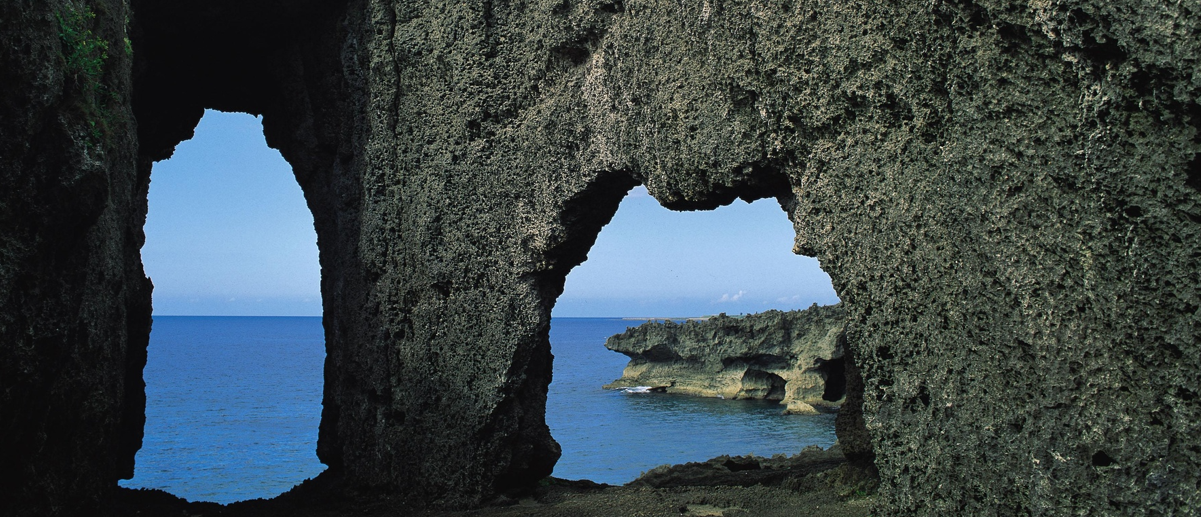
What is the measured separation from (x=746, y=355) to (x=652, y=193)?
26826 mm

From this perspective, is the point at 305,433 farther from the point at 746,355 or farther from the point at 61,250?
the point at 61,250

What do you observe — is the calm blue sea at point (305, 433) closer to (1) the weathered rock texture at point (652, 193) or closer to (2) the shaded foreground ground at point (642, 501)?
(2) the shaded foreground ground at point (642, 501)

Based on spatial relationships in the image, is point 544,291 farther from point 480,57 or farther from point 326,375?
point 326,375

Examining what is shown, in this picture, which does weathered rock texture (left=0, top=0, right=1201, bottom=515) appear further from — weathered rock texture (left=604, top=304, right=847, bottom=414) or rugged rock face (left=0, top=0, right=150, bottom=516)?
weathered rock texture (left=604, top=304, right=847, bottom=414)

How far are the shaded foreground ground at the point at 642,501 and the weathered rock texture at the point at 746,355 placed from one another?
16.8 metres

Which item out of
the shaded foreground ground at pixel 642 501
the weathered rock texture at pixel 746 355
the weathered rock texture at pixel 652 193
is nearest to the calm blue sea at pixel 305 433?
the weathered rock texture at pixel 746 355

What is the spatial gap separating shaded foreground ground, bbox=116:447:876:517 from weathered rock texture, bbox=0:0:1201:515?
369mm

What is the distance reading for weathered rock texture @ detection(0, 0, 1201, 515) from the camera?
4043 mm

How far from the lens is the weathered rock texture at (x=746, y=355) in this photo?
29.6 meters

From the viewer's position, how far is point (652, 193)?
699 centimetres

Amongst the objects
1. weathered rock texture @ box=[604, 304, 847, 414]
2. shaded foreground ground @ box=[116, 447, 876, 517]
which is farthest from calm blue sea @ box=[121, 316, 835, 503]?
shaded foreground ground @ box=[116, 447, 876, 517]

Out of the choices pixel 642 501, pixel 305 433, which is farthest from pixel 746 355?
pixel 642 501

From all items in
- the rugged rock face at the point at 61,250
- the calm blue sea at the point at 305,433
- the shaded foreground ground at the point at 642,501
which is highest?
the rugged rock face at the point at 61,250

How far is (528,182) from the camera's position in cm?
781
